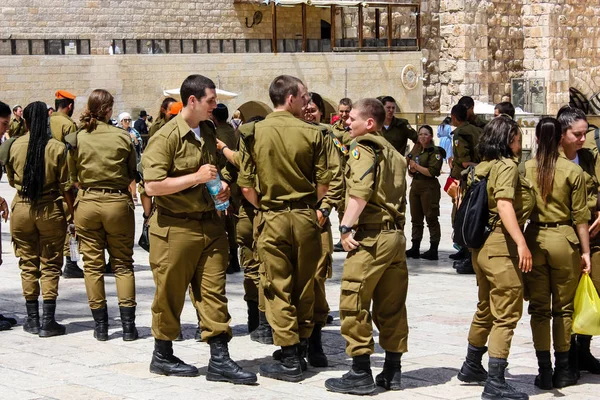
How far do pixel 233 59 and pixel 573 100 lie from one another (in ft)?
39.8

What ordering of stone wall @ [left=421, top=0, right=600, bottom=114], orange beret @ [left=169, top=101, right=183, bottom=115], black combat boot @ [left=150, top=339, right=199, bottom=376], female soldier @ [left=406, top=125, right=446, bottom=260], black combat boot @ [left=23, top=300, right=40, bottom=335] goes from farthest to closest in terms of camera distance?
stone wall @ [left=421, top=0, right=600, bottom=114] < female soldier @ [left=406, top=125, right=446, bottom=260] < orange beret @ [left=169, top=101, right=183, bottom=115] < black combat boot @ [left=23, top=300, right=40, bottom=335] < black combat boot @ [left=150, top=339, right=199, bottom=376]

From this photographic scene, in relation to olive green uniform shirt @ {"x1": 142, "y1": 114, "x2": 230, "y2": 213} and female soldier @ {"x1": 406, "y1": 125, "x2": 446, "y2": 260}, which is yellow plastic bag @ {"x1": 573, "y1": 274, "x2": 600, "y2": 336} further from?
female soldier @ {"x1": 406, "y1": 125, "x2": 446, "y2": 260}

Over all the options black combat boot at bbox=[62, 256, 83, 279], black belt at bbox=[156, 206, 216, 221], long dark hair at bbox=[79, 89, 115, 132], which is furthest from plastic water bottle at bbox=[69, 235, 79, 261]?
black belt at bbox=[156, 206, 216, 221]

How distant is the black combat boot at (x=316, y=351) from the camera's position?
7.49 meters

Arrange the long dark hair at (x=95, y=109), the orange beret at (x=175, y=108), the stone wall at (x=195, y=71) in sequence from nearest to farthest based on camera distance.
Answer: the long dark hair at (x=95, y=109), the orange beret at (x=175, y=108), the stone wall at (x=195, y=71)

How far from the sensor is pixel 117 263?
27.7 feet

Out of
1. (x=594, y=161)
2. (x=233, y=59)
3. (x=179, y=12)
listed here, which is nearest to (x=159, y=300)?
(x=594, y=161)

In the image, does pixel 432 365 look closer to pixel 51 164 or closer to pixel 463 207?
pixel 463 207

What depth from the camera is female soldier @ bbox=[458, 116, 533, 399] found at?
6.54 metres

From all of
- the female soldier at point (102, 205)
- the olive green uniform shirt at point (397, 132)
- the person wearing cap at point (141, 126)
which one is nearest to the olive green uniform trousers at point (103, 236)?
the female soldier at point (102, 205)

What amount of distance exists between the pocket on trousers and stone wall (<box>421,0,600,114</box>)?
27.7 metres

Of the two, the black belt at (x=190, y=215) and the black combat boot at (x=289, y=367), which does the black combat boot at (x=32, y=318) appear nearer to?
the black belt at (x=190, y=215)

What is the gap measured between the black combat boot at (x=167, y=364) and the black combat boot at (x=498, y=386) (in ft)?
6.00

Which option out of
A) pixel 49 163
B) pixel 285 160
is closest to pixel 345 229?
pixel 285 160
